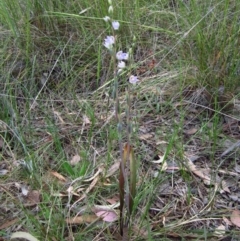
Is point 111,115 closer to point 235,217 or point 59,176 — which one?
point 59,176

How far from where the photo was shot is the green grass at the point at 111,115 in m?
1.50

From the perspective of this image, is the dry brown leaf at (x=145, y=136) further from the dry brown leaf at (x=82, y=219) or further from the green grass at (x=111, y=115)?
the dry brown leaf at (x=82, y=219)

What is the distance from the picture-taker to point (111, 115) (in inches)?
77.1

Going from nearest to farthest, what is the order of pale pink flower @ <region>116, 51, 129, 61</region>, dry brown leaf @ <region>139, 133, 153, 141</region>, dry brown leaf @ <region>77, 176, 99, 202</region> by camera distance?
pale pink flower @ <region>116, 51, 129, 61</region> < dry brown leaf @ <region>77, 176, 99, 202</region> < dry brown leaf @ <region>139, 133, 153, 141</region>

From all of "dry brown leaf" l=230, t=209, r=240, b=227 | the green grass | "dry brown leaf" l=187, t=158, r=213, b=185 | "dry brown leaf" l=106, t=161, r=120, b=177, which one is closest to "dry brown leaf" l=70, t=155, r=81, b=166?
the green grass

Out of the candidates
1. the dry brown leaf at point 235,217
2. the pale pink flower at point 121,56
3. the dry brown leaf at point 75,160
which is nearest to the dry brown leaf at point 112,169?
the dry brown leaf at point 75,160

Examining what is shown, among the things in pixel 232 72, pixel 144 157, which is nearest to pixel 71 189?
pixel 144 157

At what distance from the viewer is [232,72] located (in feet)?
6.19

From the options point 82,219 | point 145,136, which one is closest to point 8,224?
point 82,219

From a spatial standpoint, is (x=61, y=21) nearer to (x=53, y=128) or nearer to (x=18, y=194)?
(x=53, y=128)

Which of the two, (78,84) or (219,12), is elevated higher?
(219,12)

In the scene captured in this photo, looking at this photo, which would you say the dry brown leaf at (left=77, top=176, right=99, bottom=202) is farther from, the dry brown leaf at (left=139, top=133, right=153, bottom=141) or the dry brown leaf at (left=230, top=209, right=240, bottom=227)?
the dry brown leaf at (left=230, top=209, right=240, bottom=227)

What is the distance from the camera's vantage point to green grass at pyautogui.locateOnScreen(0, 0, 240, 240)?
1503 millimetres

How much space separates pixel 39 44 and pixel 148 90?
65 cm
